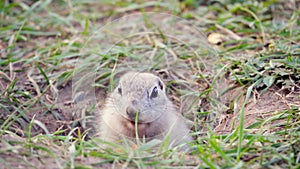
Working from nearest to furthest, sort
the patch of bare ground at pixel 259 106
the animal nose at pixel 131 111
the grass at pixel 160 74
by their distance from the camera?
the grass at pixel 160 74 → the animal nose at pixel 131 111 → the patch of bare ground at pixel 259 106

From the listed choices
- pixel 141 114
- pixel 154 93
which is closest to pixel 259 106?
pixel 154 93

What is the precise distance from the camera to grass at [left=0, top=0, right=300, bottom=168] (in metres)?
3.04

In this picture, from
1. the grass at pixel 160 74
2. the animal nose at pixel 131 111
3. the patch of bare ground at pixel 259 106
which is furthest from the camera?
the patch of bare ground at pixel 259 106

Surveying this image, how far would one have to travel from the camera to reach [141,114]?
11.5 ft

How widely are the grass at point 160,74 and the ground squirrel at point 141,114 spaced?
0.17 metres

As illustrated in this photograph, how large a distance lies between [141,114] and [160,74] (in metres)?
1.19

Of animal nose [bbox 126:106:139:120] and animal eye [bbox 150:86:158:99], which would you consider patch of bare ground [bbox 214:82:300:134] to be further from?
animal nose [bbox 126:106:139:120]

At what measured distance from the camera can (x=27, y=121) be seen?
3.85m

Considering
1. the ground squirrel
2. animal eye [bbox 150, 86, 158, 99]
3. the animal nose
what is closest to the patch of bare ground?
the ground squirrel

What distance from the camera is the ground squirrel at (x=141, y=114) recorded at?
3.55m

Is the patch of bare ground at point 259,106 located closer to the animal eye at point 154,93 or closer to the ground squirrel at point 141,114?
the ground squirrel at point 141,114

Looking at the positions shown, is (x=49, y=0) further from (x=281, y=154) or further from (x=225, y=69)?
(x=281, y=154)

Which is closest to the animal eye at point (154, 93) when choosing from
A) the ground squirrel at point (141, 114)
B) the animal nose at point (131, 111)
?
the ground squirrel at point (141, 114)

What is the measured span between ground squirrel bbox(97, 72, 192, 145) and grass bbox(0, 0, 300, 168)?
6.8 inches
